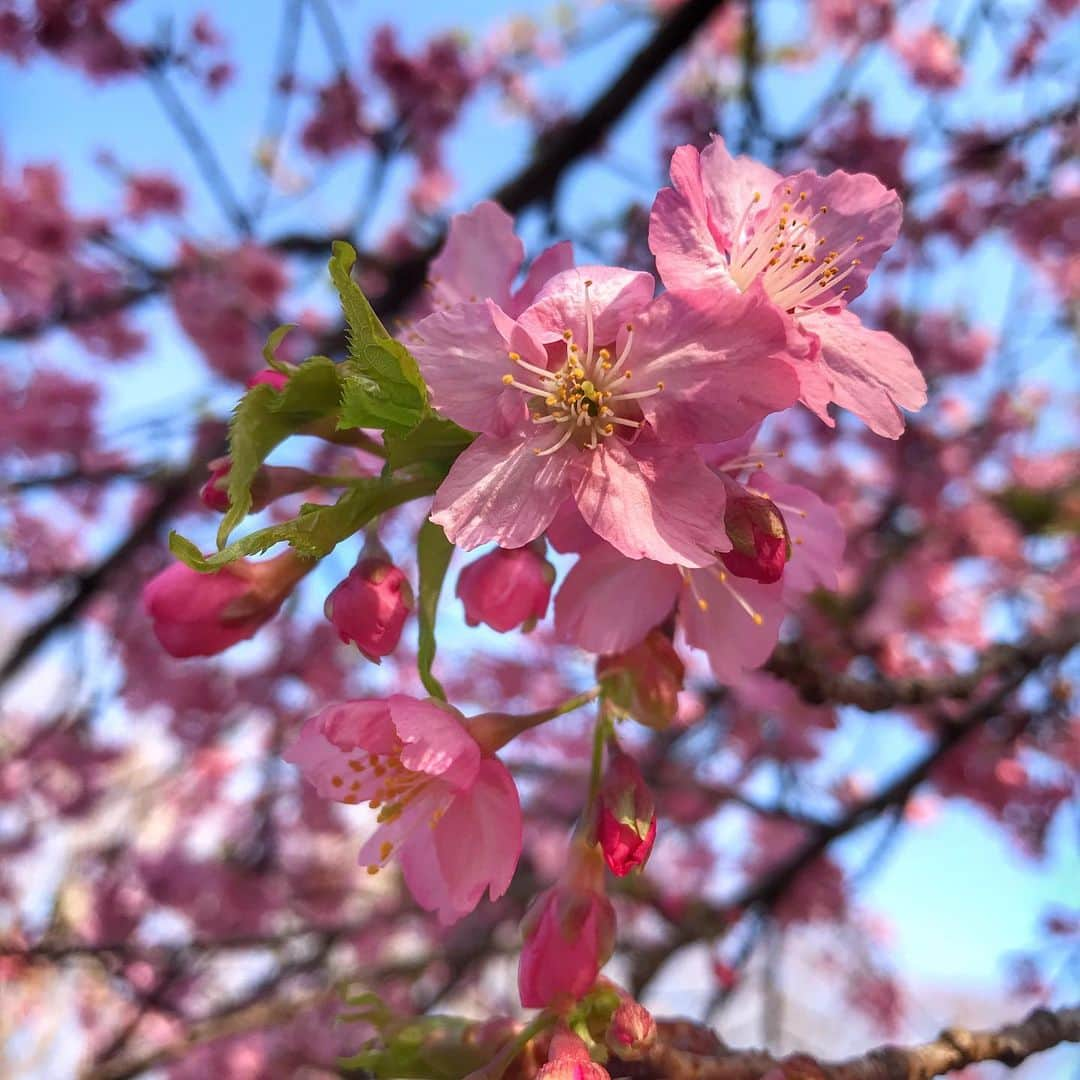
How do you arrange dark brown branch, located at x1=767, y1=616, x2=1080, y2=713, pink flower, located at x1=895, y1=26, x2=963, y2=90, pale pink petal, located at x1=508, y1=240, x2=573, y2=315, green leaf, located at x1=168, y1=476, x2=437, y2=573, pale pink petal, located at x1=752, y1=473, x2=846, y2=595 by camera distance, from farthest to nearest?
1. pink flower, located at x1=895, y1=26, x2=963, y2=90
2. dark brown branch, located at x1=767, y1=616, x2=1080, y2=713
3. pale pink petal, located at x1=752, y1=473, x2=846, y2=595
4. pale pink petal, located at x1=508, y1=240, x2=573, y2=315
5. green leaf, located at x1=168, y1=476, x2=437, y2=573

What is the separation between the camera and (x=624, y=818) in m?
1.01

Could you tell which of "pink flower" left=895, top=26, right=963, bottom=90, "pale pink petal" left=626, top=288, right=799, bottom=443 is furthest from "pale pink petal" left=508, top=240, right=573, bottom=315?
"pink flower" left=895, top=26, right=963, bottom=90

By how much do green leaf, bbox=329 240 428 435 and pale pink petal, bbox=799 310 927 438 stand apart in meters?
0.43

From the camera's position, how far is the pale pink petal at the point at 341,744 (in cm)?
96

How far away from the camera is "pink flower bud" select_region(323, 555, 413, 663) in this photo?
94 cm

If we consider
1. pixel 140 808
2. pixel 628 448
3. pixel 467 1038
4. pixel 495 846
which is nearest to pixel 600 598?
pixel 628 448

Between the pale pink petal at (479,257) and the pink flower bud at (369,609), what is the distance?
43cm

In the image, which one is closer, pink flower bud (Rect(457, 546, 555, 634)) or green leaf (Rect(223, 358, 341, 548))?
green leaf (Rect(223, 358, 341, 548))

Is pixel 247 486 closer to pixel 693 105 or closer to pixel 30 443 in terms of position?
pixel 693 105

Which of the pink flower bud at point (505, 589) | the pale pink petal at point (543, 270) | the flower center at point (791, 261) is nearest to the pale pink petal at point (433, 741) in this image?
the pink flower bud at point (505, 589)

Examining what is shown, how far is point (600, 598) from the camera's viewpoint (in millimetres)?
1031

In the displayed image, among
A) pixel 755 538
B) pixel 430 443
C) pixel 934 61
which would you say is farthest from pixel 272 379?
pixel 934 61

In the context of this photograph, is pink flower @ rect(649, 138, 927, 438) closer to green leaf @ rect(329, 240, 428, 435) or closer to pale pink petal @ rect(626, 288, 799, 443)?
pale pink petal @ rect(626, 288, 799, 443)

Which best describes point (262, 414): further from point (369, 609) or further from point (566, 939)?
point (566, 939)
